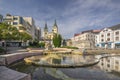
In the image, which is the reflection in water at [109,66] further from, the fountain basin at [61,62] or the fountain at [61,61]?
the fountain at [61,61]

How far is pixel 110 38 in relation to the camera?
66438mm

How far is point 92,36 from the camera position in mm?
90562

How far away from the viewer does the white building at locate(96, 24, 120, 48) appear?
202ft

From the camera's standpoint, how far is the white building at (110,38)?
61441mm

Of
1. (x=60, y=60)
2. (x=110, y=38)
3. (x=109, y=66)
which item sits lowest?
(x=109, y=66)

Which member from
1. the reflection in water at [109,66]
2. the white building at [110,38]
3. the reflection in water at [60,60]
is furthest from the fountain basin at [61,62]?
the white building at [110,38]

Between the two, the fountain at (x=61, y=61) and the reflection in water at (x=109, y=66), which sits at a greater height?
the fountain at (x=61, y=61)

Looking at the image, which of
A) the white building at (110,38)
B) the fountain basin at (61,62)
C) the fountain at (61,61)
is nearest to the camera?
the fountain basin at (61,62)

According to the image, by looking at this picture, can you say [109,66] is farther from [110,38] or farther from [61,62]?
[110,38]

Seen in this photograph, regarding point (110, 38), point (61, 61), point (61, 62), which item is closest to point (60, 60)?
point (61, 61)

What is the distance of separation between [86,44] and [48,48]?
125 ft

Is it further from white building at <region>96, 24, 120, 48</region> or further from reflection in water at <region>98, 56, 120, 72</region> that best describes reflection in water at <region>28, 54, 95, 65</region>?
white building at <region>96, 24, 120, 48</region>

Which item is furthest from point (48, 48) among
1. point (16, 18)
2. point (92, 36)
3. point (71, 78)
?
point (92, 36)

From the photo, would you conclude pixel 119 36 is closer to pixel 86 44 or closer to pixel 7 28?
pixel 86 44
